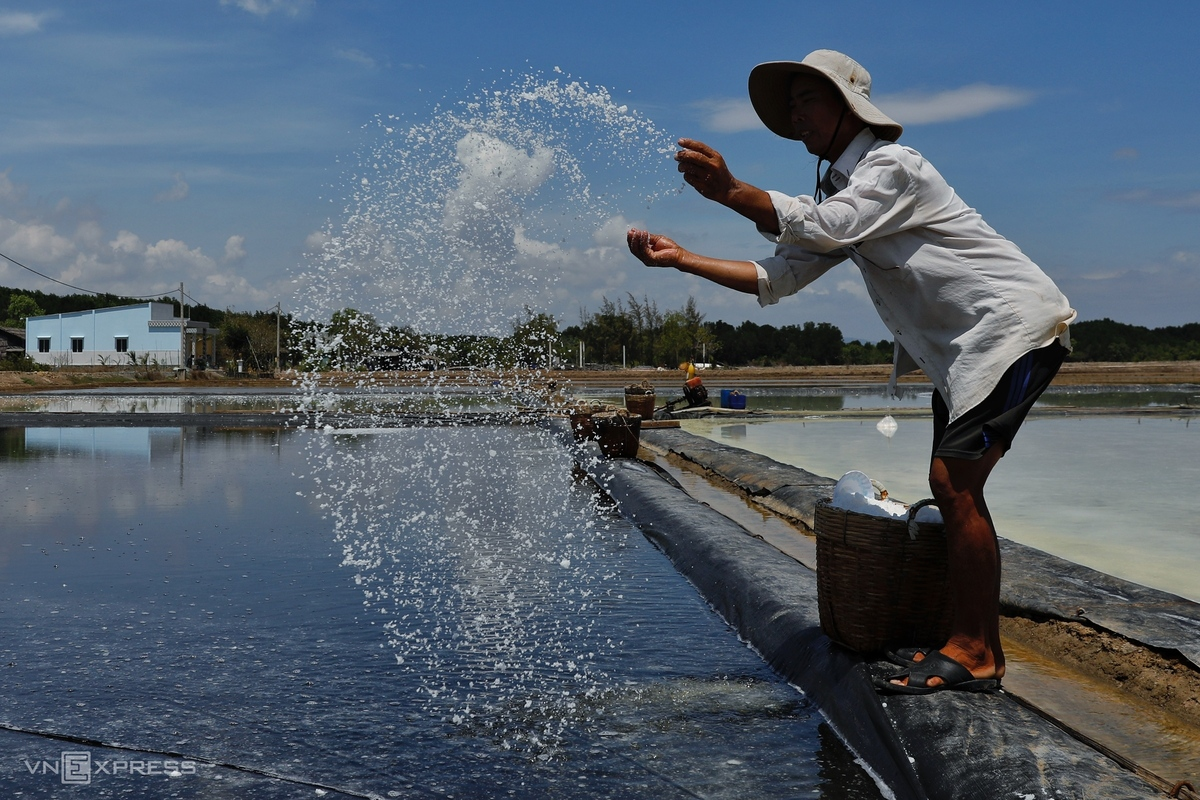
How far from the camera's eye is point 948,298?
288 cm

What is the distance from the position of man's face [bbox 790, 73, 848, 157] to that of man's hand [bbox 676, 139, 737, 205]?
16.8 inches

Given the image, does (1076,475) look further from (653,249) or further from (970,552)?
(653,249)

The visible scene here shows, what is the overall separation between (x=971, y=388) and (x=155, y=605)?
3776mm

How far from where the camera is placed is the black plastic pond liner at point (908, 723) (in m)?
2.40

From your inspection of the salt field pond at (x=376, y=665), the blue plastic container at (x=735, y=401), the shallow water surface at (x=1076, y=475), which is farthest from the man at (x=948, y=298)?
the blue plastic container at (x=735, y=401)

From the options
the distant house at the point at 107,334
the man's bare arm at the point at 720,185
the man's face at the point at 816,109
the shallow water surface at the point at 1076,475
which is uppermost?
the distant house at the point at 107,334

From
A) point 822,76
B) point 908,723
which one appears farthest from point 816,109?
point 908,723

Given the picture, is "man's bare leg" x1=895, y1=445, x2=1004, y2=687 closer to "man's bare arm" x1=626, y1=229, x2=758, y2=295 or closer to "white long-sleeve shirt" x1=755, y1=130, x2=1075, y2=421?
"white long-sleeve shirt" x1=755, y1=130, x2=1075, y2=421

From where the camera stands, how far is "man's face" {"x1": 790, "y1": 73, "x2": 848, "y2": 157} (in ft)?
10.2

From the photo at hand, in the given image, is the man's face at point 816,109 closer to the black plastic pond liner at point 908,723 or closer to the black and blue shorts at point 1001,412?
the black and blue shorts at point 1001,412

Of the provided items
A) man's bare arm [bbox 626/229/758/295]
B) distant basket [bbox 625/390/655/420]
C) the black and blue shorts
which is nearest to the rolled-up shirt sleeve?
man's bare arm [bbox 626/229/758/295]

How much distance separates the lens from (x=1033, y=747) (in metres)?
2.51

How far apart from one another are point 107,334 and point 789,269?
6934cm

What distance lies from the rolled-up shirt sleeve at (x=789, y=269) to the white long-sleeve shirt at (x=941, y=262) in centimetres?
21
